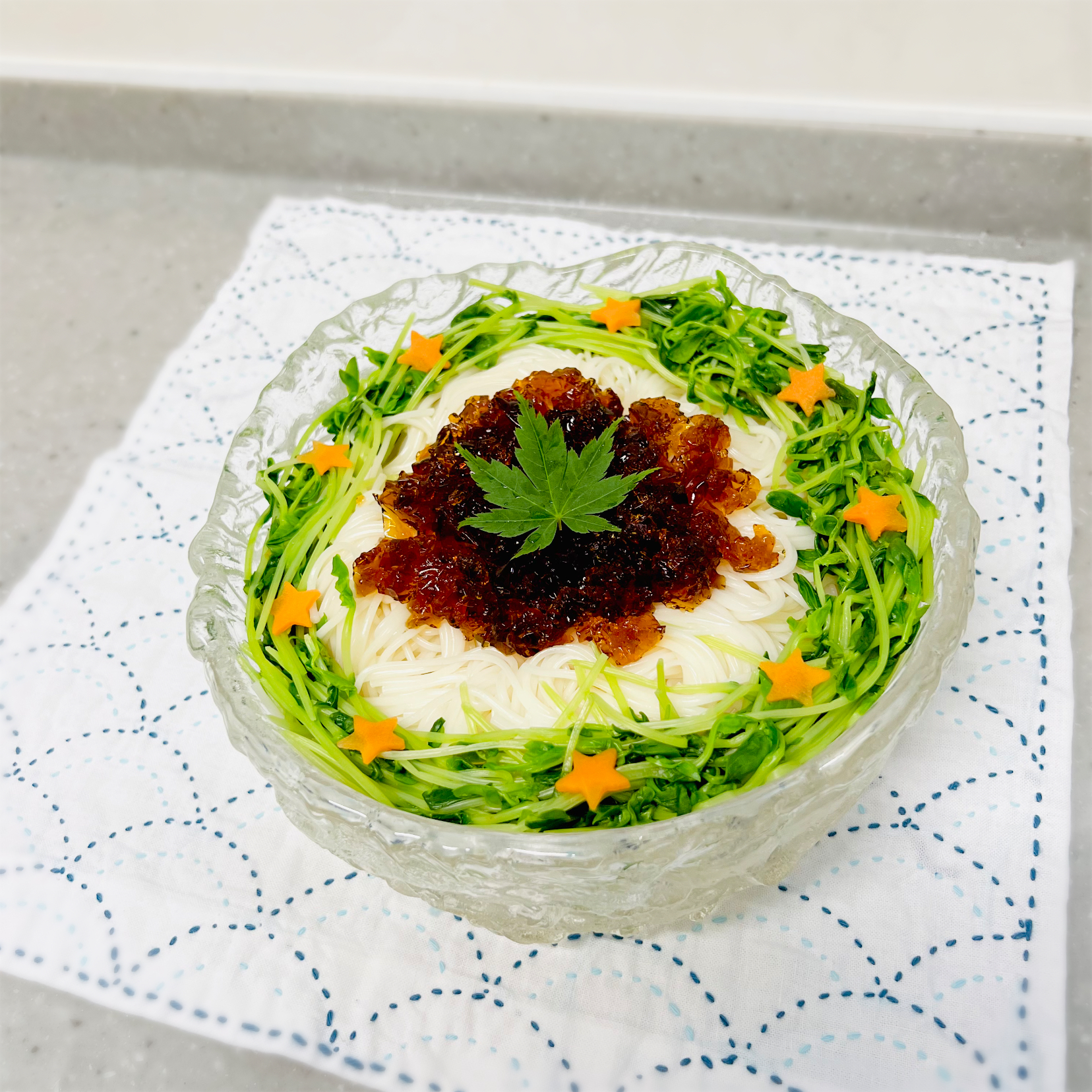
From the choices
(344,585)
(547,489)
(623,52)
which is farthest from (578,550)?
(623,52)

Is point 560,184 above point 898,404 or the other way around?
above

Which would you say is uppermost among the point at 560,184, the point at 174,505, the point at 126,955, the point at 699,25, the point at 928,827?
the point at 699,25

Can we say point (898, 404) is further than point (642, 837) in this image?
Yes

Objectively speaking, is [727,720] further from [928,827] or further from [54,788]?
[54,788]

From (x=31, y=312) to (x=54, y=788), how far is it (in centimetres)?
225

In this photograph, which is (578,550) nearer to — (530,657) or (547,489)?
(547,489)

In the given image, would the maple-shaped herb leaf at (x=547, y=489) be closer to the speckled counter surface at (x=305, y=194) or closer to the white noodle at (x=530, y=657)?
the white noodle at (x=530, y=657)

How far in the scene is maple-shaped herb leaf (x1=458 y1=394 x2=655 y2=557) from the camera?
208 cm

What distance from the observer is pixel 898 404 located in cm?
244

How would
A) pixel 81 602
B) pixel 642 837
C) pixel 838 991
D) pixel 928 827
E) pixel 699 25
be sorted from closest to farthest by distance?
pixel 642 837 < pixel 838 991 < pixel 928 827 < pixel 81 602 < pixel 699 25

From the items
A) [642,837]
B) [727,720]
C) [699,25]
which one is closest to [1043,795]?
[727,720]

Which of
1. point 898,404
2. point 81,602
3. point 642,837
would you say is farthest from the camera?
point 81,602

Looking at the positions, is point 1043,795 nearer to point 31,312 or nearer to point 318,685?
point 318,685

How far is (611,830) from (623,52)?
3171mm
